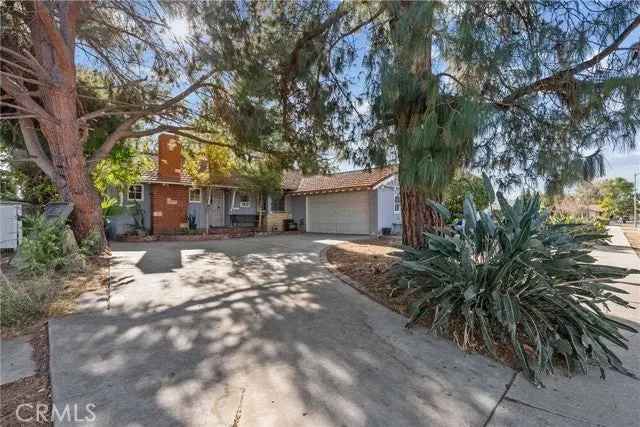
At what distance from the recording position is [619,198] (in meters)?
45.5

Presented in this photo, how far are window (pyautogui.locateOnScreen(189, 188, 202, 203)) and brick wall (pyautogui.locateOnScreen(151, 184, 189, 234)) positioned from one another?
61 centimetres

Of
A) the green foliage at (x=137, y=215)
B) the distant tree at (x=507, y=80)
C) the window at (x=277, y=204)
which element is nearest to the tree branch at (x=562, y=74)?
the distant tree at (x=507, y=80)

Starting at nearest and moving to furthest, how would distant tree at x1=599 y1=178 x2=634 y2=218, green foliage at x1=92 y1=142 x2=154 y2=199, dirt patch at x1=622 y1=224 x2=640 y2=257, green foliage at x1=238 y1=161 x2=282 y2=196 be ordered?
green foliage at x1=92 y1=142 x2=154 y2=199
dirt patch at x1=622 y1=224 x2=640 y2=257
green foliage at x1=238 y1=161 x2=282 y2=196
distant tree at x1=599 y1=178 x2=634 y2=218

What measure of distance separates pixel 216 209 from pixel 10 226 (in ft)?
29.4

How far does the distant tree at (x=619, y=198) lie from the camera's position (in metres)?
44.0

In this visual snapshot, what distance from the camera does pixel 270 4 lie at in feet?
18.3

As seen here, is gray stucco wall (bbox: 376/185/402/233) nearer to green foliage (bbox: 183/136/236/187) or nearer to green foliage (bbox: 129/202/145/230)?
green foliage (bbox: 183/136/236/187)

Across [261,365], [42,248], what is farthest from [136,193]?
[261,365]

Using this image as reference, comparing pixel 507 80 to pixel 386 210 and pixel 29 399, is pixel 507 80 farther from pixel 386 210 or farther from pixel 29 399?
pixel 386 210

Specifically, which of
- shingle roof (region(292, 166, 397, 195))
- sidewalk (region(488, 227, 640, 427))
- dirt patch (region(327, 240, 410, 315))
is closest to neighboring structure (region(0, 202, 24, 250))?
dirt patch (region(327, 240, 410, 315))

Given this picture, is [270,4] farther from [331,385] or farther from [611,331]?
[611,331]

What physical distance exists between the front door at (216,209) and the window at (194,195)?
0.64m

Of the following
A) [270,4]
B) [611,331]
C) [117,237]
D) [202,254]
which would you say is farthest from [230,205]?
[611,331]

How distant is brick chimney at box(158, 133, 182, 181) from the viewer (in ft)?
37.0
